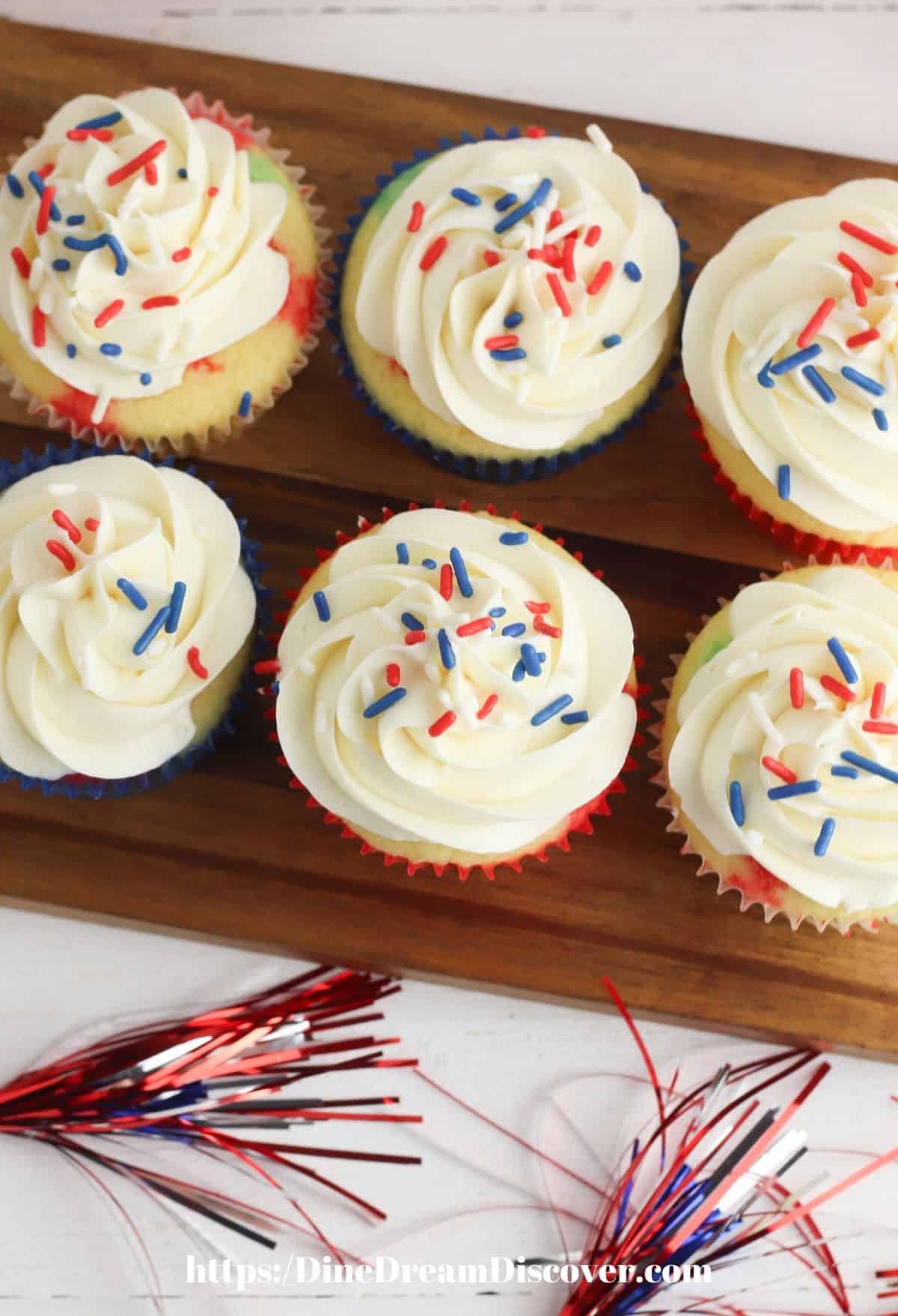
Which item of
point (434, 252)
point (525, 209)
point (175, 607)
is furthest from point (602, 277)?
point (175, 607)

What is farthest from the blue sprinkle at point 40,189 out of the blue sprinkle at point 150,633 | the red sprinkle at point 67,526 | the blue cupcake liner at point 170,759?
the blue sprinkle at point 150,633

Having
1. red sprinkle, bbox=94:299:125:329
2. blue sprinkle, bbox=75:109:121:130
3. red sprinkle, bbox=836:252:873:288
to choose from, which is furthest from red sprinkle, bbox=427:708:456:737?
blue sprinkle, bbox=75:109:121:130

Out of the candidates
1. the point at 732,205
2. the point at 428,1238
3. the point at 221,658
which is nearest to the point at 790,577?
the point at 732,205

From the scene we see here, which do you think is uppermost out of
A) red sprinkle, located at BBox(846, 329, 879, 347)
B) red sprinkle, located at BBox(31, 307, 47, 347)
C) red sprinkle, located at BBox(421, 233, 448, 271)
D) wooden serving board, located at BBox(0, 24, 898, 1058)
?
red sprinkle, located at BBox(846, 329, 879, 347)

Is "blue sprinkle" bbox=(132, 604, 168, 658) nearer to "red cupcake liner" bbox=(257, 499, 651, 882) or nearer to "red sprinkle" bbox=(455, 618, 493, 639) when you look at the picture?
"red cupcake liner" bbox=(257, 499, 651, 882)

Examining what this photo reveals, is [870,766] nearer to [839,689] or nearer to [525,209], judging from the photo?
[839,689]

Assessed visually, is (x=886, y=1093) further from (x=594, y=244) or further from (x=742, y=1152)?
(x=594, y=244)
